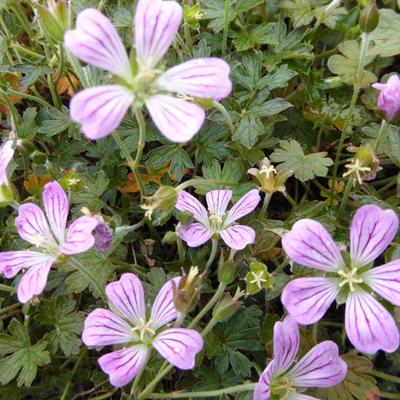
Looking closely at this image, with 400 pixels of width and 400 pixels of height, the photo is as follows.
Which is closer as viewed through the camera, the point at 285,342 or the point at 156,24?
the point at 156,24

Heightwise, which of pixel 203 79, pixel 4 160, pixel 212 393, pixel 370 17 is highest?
pixel 203 79

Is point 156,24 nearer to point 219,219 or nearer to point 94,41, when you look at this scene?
point 94,41

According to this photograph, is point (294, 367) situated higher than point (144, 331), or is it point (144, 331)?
point (144, 331)

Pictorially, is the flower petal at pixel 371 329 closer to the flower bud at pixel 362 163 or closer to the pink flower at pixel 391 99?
the flower bud at pixel 362 163

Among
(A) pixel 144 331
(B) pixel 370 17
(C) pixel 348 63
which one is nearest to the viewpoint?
(A) pixel 144 331

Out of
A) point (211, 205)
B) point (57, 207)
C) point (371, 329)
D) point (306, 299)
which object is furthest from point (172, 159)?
point (371, 329)

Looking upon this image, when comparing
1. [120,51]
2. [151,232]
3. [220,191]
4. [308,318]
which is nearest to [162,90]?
[120,51]

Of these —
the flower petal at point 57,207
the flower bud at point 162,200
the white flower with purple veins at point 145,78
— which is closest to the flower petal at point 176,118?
the white flower with purple veins at point 145,78
